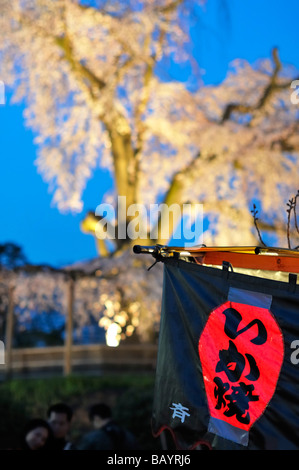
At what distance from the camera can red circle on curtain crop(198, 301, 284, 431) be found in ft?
12.0

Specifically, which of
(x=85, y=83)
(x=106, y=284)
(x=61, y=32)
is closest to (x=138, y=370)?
(x=106, y=284)

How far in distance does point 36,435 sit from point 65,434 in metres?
0.65

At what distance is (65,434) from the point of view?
686cm

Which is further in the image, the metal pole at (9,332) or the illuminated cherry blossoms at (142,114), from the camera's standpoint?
the illuminated cherry blossoms at (142,114)

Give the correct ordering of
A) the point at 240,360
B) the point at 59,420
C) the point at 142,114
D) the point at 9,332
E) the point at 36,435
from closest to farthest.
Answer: the point at 240,360 < the point at 36,435 < the point at 59,420 < the point at 9,332 < the point at 142,114

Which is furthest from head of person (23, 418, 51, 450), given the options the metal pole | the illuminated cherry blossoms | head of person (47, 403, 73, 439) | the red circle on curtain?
the metal pole

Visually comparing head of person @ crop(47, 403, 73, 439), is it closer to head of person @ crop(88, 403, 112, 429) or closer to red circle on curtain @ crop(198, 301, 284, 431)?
head of person @ crop(88, 403, 112, 429)

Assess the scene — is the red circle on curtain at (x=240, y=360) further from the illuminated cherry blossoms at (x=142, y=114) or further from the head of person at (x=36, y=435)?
the illuminated cherry blossoms at (x=142, y=114)

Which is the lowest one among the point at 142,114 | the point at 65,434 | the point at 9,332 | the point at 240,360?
the point at 65,434

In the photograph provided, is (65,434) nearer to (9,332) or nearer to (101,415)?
(101,415)

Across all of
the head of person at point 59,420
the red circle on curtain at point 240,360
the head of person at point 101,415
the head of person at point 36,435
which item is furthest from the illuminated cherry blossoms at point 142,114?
the red circle on curtain at point 240,360

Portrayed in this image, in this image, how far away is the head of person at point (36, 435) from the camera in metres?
6.25

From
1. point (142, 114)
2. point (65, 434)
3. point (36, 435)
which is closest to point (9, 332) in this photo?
point (142, 114)

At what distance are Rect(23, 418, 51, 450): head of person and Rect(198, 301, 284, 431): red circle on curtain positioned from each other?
9.79ft
